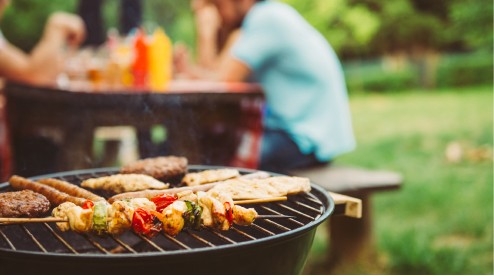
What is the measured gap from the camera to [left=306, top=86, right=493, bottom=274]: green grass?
426 centimetres

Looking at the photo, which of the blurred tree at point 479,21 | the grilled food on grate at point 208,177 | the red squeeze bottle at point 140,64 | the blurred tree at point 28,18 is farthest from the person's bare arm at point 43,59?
the blurred tree at point 28,18

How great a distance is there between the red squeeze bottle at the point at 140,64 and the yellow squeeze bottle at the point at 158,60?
0.13 feet

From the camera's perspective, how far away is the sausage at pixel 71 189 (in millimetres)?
2016

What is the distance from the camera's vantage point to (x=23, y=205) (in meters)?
Result: 1.86

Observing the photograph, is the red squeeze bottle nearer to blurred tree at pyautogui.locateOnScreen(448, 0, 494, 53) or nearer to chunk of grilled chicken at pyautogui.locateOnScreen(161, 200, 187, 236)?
chunk of grilled chicken at pyautogui.locateOnScreen(161, 200, 187, 236)

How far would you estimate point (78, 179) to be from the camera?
8.20 feet

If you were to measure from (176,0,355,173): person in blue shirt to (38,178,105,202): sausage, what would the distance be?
6.45 feet

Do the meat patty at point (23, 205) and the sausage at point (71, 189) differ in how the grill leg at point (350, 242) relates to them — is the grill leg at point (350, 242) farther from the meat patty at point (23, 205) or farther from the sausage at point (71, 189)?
the meat patty at point (23, 205)

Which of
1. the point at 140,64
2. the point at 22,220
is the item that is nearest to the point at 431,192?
the point at 140,64

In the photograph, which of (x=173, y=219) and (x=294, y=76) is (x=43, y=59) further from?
(x=173, y=219)

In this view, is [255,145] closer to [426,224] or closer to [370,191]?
[370,191]

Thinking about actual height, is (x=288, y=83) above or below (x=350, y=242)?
above

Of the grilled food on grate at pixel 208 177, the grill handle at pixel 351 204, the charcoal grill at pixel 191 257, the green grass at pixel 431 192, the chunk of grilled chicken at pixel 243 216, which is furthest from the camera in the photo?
the green grass at pixel 431 192

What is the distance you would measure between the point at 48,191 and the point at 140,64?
2.16 meters
